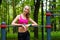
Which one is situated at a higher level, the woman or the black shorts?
the woman

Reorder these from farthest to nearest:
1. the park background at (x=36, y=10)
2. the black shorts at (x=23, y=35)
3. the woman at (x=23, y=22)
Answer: the park background at (x=36, y=10), the black shorts at (x=23, y=35), the woman at (x=23, y=22)

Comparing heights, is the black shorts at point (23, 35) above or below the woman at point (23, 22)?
below

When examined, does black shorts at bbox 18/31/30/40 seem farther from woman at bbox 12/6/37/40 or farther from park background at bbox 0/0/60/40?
park background at bbox 0/0/60/40

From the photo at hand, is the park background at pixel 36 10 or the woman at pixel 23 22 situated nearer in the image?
the woman at pixel 23 22

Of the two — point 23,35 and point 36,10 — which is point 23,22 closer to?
point 23,35

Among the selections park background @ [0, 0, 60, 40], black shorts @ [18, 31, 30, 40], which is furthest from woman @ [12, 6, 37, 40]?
park background @ [0, 0, 60, 40]

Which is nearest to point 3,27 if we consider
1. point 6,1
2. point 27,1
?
point 27,1

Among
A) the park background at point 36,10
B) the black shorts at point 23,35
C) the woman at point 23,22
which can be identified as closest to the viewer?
the woman at point 23,22

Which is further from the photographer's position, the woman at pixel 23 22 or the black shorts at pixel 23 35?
the black shorts at pixel 23 35

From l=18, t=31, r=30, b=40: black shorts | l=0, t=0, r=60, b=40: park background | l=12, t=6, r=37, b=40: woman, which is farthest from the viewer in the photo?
l=0, t=0, r=60, b=40: park background

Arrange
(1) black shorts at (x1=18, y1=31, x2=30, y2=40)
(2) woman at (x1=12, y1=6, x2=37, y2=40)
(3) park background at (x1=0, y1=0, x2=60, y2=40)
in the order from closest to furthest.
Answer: (2) woman at (x1=12, y1=6, x2=37, y2=40), (1) black shorts at (x1=18, y1=31, x2=30, y2=40), (3) park background at (x1=0, y1=0, x2=60, y2=40)

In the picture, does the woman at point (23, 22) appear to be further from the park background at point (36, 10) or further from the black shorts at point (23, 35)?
the park background at point (36, 10)

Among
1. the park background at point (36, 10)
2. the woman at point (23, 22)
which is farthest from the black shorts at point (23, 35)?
the park background at point (36, 10)

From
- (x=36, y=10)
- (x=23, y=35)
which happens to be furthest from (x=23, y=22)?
(x=36, y=10)
